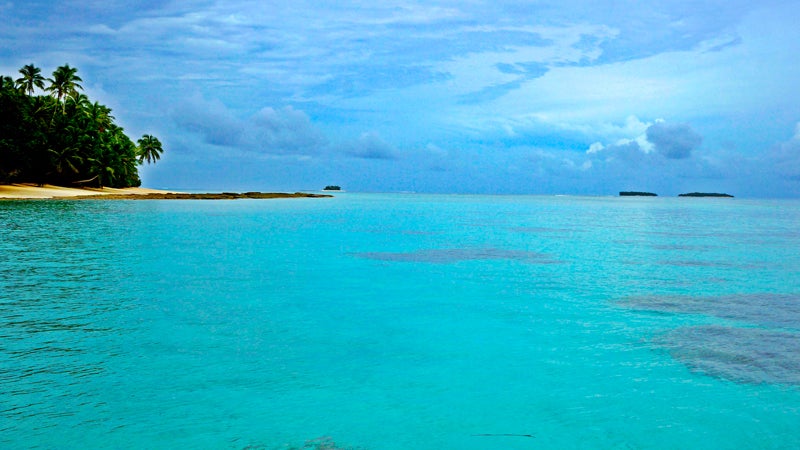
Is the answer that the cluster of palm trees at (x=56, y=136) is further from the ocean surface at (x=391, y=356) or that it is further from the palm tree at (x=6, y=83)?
the ocean surface at (x=391, y=356)

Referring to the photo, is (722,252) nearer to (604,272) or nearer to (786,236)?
(604,272)

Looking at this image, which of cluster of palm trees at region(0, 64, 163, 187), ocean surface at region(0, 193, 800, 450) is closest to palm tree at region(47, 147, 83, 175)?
cluster of palm trees at region(0, 64, 163, 187)

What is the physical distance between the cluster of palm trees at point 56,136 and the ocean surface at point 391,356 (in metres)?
61.4

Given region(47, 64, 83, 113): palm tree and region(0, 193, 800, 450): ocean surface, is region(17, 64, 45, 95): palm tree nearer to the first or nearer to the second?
region(47, 64, 83, 113): palm tree

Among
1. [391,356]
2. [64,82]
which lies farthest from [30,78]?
[391,356]

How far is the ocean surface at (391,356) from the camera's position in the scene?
8133 millimetres

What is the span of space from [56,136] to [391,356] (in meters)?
88.3

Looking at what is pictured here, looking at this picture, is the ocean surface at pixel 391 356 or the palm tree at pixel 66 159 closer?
the ocean surface at pixel 391 356

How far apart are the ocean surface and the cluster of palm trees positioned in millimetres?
61371

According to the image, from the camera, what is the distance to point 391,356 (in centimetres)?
1177

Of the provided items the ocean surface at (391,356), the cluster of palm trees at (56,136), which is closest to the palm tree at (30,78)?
the cluster of palm trees at (56,136)

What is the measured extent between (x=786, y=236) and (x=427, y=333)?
45500mm

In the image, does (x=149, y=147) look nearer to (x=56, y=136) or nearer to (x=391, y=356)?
(x=56, y=136)

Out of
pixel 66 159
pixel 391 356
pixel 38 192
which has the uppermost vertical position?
pixel 66 159
